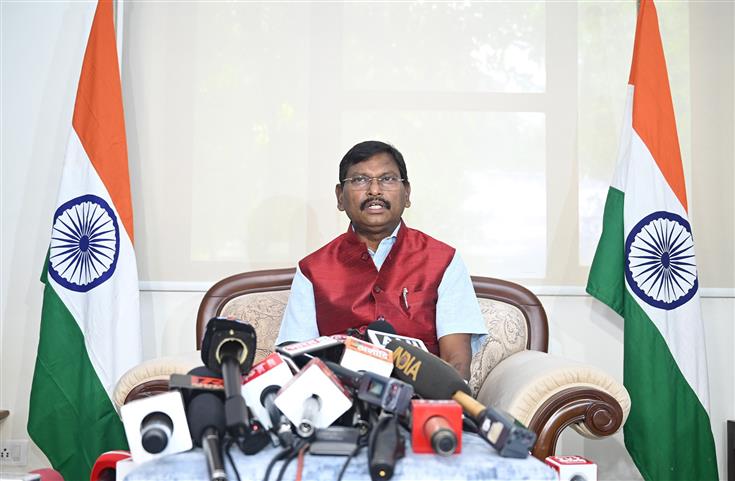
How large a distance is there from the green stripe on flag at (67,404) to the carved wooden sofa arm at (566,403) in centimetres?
148

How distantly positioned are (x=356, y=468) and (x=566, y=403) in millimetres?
942

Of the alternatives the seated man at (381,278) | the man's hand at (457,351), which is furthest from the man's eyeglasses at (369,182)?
the man's hand at (457,351)

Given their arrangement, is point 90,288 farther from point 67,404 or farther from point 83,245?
point 67,404

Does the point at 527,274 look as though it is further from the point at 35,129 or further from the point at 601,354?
the point at 35,129

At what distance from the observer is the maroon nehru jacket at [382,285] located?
2119 millimetres

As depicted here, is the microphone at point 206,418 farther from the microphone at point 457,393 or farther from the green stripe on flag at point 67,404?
the green stripe on flag at point 67,404

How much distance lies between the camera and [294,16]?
2.97 m

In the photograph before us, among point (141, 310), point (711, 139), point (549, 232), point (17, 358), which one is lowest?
point (17, 358)

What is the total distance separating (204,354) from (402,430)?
33cm

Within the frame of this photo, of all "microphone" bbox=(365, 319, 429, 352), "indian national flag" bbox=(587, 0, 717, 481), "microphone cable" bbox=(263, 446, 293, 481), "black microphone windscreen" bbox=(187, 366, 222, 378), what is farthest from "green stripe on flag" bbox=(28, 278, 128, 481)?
"indian national flag" bbox=(587, 0, 717, 481)

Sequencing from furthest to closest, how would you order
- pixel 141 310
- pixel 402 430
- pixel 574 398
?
pixel 141 310 < pixel 574 398 < pixel 402 430

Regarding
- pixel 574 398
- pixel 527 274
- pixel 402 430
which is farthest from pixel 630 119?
pixel 402 430

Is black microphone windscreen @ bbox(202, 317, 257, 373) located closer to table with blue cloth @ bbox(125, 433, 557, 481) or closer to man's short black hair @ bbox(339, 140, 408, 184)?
table with blue cloth @ bbox(125, 433, 557, 481)

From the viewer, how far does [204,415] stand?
106 centimetres
